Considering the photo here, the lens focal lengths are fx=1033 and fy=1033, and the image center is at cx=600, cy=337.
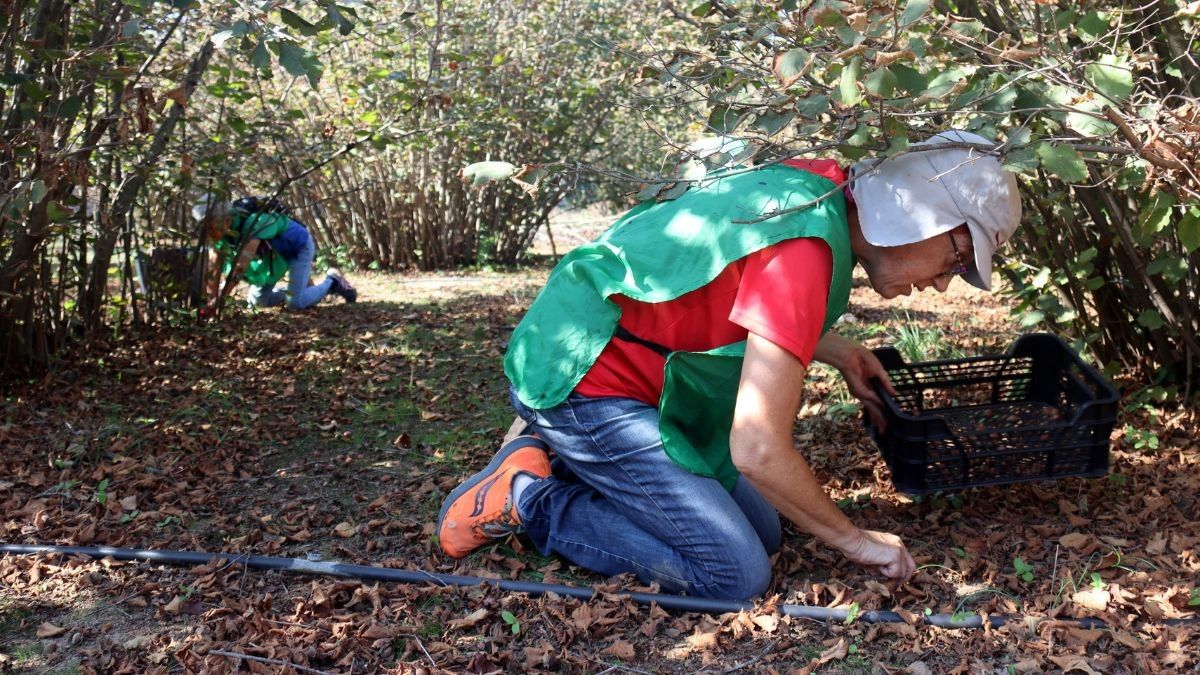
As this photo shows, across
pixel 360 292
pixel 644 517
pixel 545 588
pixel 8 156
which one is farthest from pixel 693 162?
pixel 360 292

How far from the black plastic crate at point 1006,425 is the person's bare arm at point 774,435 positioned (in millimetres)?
479

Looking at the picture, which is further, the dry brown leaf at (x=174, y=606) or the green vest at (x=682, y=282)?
the dry brown leaf at (x=174, y=606)

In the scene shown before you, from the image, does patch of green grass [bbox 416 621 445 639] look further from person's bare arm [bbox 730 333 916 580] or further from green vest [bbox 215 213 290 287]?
green vest [bbox 215 213 290 287]

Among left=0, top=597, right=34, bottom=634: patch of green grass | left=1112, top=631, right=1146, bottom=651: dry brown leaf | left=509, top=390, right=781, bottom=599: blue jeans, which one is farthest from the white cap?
left=0, top=597, right=34, bottom=634: patch of green grass

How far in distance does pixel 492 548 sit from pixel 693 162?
4.18 feet

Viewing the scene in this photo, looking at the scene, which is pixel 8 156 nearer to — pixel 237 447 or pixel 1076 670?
pixel 237 447

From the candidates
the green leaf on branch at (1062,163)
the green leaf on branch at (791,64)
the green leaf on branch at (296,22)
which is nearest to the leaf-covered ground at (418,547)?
the green leaf on branch at (1062,163)

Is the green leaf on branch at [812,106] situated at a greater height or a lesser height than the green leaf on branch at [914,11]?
lesser

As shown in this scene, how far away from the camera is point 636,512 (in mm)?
2795

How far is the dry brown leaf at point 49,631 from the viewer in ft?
8.37

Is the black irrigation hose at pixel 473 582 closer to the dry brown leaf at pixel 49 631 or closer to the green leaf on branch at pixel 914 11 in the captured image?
the dry brown leaf at pixel 49 631

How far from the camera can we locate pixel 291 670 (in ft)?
7.77

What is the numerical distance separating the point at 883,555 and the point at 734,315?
0.80 meters

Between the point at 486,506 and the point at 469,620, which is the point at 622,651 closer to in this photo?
the point at 469,620
